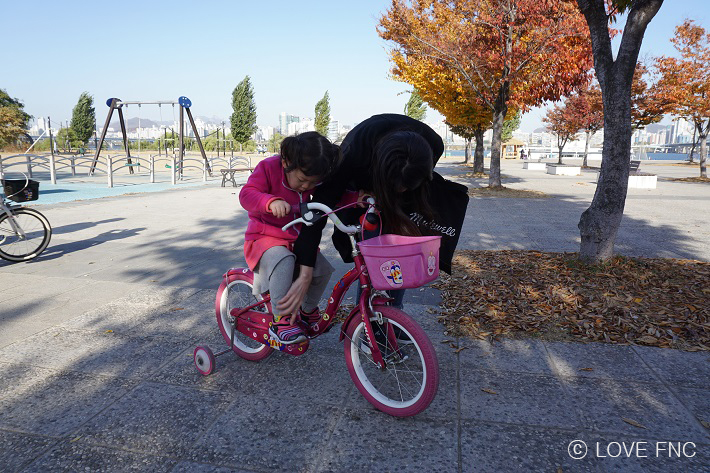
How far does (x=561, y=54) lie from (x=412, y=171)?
1321 cm

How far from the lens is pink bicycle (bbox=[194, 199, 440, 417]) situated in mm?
2219

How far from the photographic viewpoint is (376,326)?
105 inches

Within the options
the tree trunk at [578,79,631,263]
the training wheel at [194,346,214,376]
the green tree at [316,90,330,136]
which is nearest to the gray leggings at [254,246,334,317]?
the training wheel at [194,346,214,376]

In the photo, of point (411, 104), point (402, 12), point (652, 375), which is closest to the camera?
point (652, 375)

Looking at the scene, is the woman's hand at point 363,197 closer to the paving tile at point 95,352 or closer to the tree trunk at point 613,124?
the paving tile at point 95,352

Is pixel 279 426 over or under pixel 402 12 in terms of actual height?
under

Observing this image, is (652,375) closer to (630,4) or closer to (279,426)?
(279,426)

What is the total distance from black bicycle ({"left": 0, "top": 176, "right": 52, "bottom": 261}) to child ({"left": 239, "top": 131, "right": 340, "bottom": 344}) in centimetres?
470

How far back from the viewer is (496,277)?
5.16 metres

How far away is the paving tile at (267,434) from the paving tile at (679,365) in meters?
2.13

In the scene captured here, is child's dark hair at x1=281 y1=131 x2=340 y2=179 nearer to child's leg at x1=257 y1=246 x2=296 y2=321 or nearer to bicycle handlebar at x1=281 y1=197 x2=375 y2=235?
bicycle handlebar at x1=281 y1=197 x2=375 y2=235

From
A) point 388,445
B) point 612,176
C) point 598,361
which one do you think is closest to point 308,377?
point 388,445

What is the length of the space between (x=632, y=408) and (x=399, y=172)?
1.84m

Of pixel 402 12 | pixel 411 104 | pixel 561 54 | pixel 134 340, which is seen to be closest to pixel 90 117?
pixel 411 104
